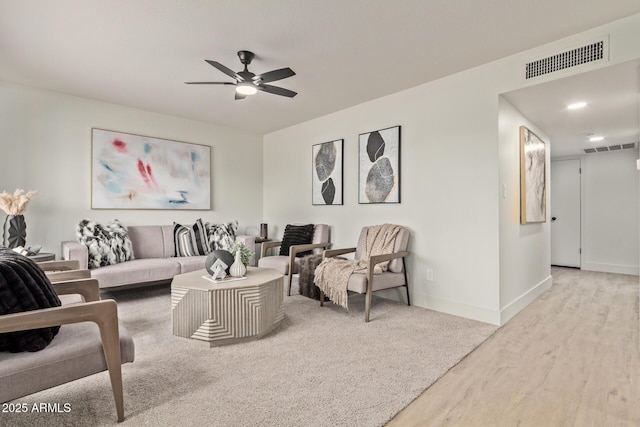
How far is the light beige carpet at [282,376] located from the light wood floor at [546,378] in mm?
134

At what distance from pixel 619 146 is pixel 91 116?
7549 mm

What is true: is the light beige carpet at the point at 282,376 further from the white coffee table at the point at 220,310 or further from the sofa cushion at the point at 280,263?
the sofa cushion at the point at 280,263

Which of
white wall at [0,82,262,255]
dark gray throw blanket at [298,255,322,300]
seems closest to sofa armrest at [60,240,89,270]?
white wall at [0,82,262,255]

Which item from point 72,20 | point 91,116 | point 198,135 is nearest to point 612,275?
point 198,135

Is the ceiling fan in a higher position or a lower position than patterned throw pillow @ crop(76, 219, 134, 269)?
higher

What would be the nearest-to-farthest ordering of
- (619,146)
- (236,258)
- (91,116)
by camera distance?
(236,258) < (91,116) < (619,146)

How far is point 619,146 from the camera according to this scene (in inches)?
201

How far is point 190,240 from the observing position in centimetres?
445

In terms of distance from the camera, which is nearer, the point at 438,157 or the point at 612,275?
the point at 438,157

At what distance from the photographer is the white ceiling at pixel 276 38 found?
2260 millimetres

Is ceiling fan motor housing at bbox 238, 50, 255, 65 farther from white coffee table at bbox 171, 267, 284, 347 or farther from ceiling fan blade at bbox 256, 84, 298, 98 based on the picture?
white coffee table at bbox 171, 267, 284, 347

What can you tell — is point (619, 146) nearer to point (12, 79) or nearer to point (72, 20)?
point (72, 20)

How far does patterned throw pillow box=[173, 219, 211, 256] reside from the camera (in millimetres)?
4402

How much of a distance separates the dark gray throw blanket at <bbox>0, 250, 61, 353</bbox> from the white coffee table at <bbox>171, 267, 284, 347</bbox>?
972 millimetres
